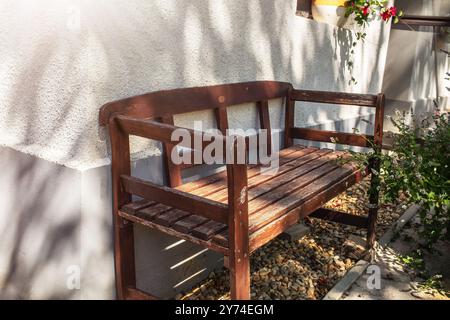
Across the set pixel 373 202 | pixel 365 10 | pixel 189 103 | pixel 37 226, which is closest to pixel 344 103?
pixel 373 202

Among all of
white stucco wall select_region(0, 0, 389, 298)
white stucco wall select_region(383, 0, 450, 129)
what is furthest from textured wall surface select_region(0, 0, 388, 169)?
white stucco wall select_region(383, 0, 450, 129)

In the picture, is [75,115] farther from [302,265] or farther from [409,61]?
[409,61]

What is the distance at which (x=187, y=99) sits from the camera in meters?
2.64

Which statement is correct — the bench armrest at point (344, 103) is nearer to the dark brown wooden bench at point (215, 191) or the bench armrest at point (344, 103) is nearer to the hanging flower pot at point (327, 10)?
the dark brown wooden bench at point (215, 191)

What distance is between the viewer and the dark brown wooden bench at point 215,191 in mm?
1935

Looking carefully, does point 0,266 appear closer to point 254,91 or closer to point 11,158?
point 11,158

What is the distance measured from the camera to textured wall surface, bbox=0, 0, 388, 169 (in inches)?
81.4

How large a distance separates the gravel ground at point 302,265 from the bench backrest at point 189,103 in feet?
2.49

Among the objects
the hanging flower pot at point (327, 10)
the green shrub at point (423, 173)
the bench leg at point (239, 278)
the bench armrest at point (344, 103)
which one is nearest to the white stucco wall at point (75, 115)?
the bench leg at point (239, 278)

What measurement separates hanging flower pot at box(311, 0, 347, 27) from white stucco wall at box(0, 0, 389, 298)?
1.60 metres

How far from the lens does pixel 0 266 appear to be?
95.9 inches

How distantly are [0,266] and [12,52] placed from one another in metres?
1.12

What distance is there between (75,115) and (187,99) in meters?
0.69

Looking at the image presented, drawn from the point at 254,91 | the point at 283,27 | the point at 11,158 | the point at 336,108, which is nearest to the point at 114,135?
the point at 11,158
